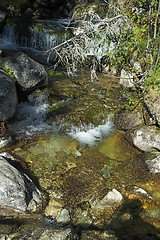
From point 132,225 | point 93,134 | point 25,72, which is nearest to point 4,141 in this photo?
point 93,134

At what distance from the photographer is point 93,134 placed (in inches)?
245

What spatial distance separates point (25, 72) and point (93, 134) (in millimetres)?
3351

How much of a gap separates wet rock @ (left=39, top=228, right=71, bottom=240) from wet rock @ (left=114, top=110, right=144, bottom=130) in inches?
152

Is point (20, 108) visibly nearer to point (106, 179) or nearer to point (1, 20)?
point (106, 179)

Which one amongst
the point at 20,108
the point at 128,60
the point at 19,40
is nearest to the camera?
the point at 20,108

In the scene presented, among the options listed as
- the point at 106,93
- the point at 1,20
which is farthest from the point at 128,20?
the point at 1,20

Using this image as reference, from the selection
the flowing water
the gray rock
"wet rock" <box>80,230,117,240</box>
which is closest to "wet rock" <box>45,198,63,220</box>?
the flowing water

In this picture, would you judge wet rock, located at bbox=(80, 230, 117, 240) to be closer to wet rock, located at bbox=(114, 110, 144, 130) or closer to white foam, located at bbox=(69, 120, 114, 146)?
white foam, located at bbox=(69, 120, 114, 146)

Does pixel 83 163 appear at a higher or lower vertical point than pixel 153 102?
lower

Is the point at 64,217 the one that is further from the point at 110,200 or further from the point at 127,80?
the point at 127,80

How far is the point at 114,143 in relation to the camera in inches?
228

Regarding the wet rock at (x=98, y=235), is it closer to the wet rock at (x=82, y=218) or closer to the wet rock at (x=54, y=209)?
the wet rock at (x=82, y=218)

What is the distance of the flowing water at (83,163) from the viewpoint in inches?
133

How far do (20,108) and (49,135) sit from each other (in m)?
1.83
